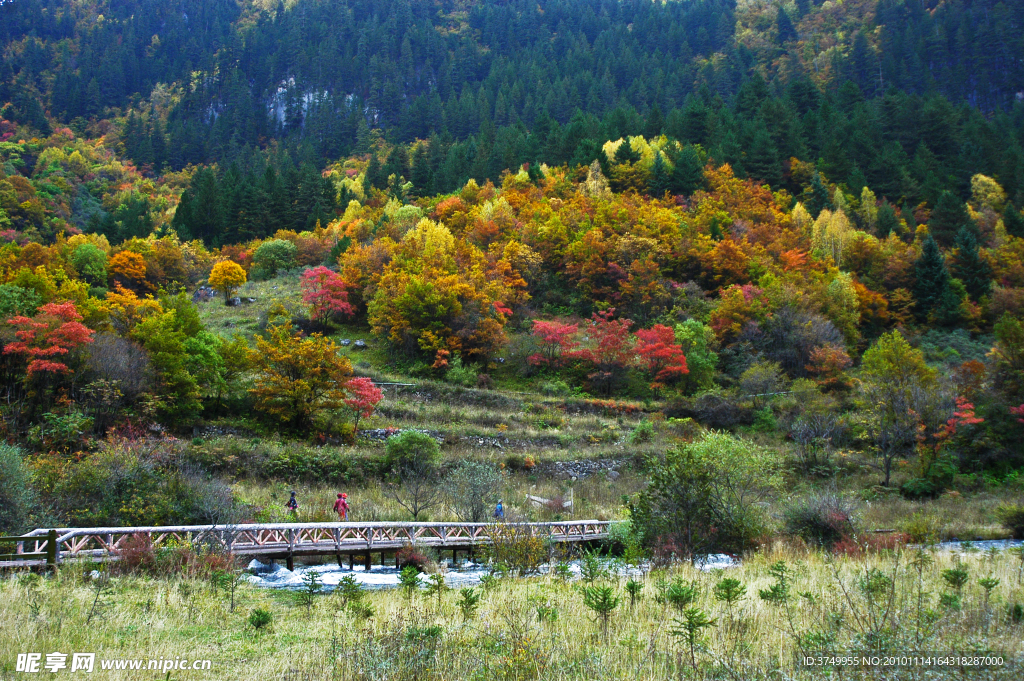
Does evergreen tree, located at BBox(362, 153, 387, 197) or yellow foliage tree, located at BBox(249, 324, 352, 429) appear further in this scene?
evergreen tree, located at BBox(362, 153, 387, 197)

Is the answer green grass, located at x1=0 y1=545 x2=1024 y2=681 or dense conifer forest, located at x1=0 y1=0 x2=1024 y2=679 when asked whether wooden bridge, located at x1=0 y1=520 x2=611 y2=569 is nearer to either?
dense conifer forest, located at x1=0 y1=0 x2=1024 y2=679

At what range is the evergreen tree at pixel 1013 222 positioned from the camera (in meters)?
56.4

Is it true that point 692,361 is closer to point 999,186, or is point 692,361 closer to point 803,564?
point 803,564

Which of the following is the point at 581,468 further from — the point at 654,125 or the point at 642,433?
the point at 654,125

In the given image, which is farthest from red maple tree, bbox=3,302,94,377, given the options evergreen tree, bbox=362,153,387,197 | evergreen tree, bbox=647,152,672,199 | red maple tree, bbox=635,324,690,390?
evergreen tree, bbox=362,153,387,197

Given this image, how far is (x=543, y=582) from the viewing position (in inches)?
460

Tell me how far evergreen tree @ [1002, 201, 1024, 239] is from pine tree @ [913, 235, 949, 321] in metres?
15.1

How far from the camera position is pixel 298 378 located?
2925 cm

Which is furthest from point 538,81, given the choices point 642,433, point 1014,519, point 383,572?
point 383,572

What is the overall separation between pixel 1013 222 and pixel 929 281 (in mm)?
17770

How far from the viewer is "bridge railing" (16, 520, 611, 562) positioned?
13.6 metres

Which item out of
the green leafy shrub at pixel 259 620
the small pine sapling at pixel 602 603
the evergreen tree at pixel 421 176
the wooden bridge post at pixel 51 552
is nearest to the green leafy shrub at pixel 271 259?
the evergreen tree at pixel 421 176

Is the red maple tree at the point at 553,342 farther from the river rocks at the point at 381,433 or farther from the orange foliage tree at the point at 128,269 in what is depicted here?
the orange foliage tree at the point at 128,269

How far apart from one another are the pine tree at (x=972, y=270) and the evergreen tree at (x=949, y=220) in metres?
5.05
